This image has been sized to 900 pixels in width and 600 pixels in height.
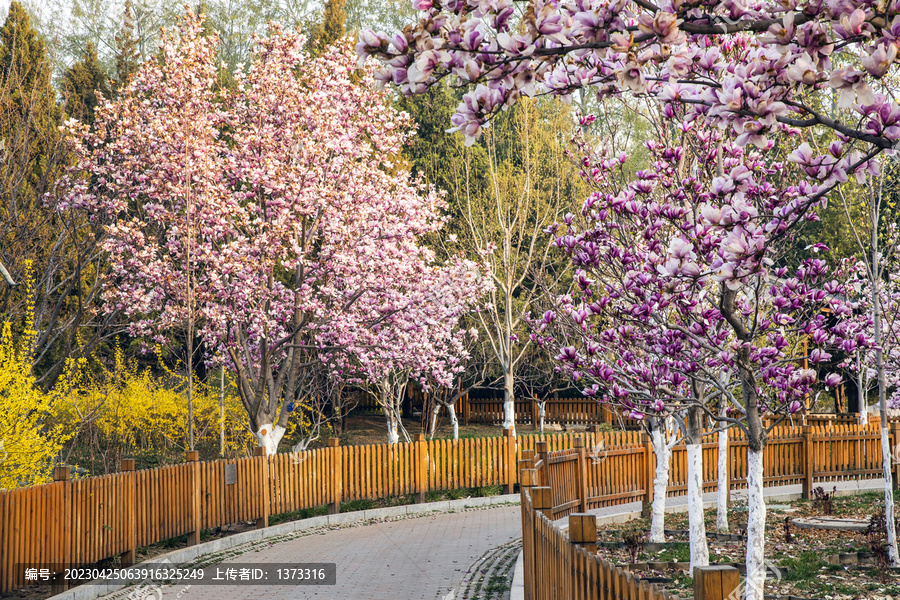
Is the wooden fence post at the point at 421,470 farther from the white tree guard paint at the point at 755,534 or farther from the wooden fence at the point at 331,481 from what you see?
the white tree guard paint at the point at 755,534

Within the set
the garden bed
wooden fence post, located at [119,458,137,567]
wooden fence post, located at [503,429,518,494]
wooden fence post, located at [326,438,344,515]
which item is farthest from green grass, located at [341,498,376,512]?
wooden fence post, located at [119,458,137,567]

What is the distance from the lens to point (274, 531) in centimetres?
1377

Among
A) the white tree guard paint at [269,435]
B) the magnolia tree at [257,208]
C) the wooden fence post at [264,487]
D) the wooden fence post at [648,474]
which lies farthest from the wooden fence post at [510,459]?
the wooden fence post at [264,487]

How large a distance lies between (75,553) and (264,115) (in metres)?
10.1

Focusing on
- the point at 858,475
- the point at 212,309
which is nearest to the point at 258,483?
the point at 212,309

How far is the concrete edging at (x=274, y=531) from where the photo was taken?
9.51 meters

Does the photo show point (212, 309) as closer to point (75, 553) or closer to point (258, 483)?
point (258, 483)

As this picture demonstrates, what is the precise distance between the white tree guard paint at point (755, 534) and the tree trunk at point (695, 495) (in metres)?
2.05

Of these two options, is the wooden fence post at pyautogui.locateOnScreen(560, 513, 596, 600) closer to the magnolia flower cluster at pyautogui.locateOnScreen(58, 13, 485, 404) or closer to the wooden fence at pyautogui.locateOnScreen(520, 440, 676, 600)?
the wooden fence at pyautogui.locateOnScreen(520, 440, 676, 600)

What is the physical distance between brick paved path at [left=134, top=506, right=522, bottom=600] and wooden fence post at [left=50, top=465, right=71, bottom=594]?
27.7 inches

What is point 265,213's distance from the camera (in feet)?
56.0

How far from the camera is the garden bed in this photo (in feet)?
29.3

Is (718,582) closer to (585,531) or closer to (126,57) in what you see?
(585,531)

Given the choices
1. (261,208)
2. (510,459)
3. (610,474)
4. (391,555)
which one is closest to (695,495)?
(391,555)
